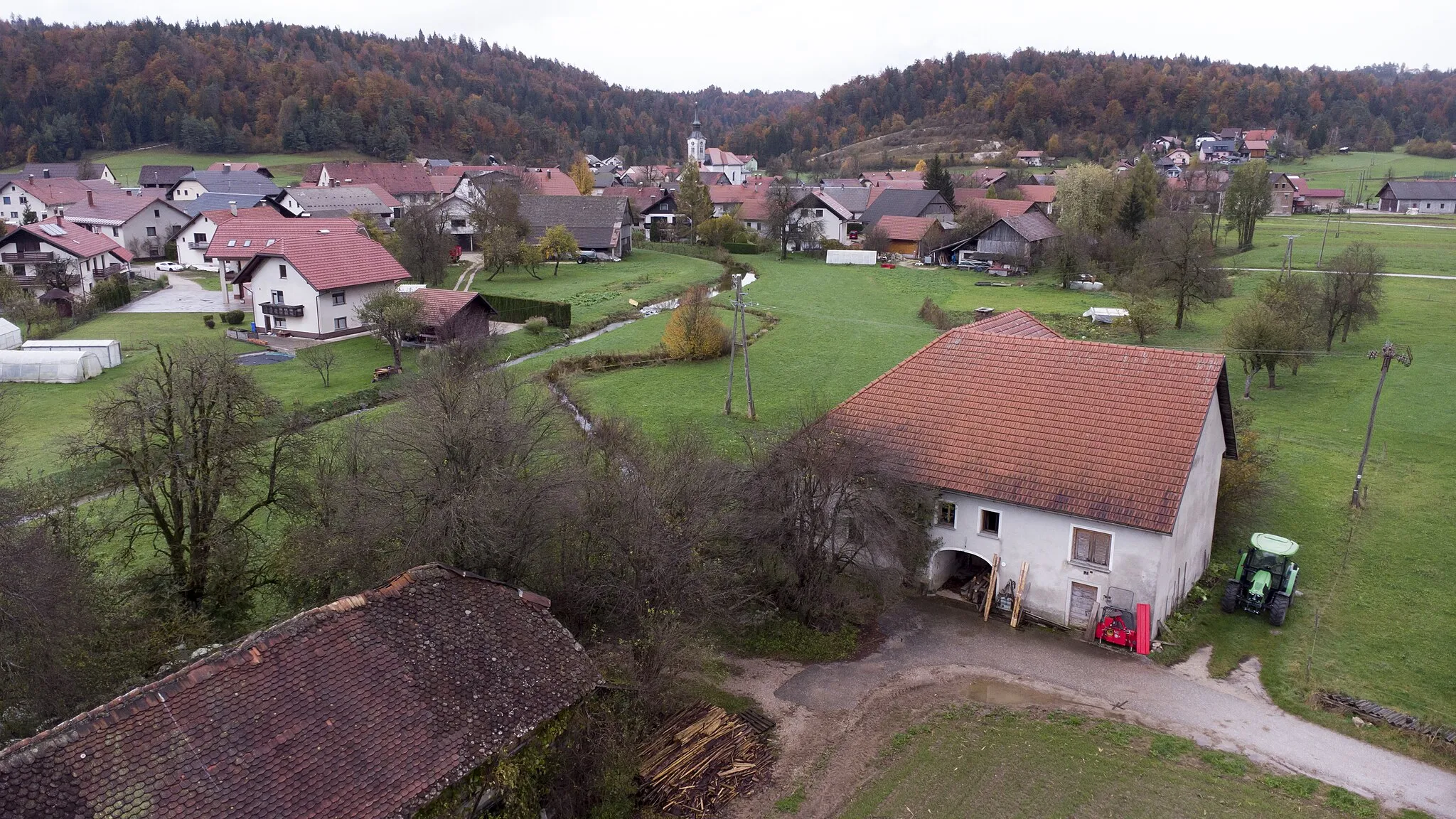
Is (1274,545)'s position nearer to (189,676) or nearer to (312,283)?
(189,676)

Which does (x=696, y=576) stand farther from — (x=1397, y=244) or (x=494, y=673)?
(x=1397, y=244)

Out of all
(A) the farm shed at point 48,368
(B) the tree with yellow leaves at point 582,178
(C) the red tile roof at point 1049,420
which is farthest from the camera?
(B) the tree with yellow leaves at point 582,178

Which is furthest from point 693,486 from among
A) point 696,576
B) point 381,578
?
point 381,578

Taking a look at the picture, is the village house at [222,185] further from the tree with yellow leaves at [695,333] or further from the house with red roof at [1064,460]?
the house with red roof at [1064,460]

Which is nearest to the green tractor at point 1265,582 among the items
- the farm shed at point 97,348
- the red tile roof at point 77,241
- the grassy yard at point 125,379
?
the grassy yard at point 125,379

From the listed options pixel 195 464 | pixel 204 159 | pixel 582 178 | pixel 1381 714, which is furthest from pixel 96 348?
pixel 204 159

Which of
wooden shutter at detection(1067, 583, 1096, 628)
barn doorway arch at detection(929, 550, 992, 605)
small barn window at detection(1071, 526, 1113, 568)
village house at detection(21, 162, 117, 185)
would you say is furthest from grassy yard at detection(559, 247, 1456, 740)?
village house at detection(21, 162, 117, 185)

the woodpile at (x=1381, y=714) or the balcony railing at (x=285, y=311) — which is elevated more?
the balcony railing at (x=285, y=311)

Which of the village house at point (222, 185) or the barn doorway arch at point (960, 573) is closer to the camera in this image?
the barn doorway arch at point (960, 573)
